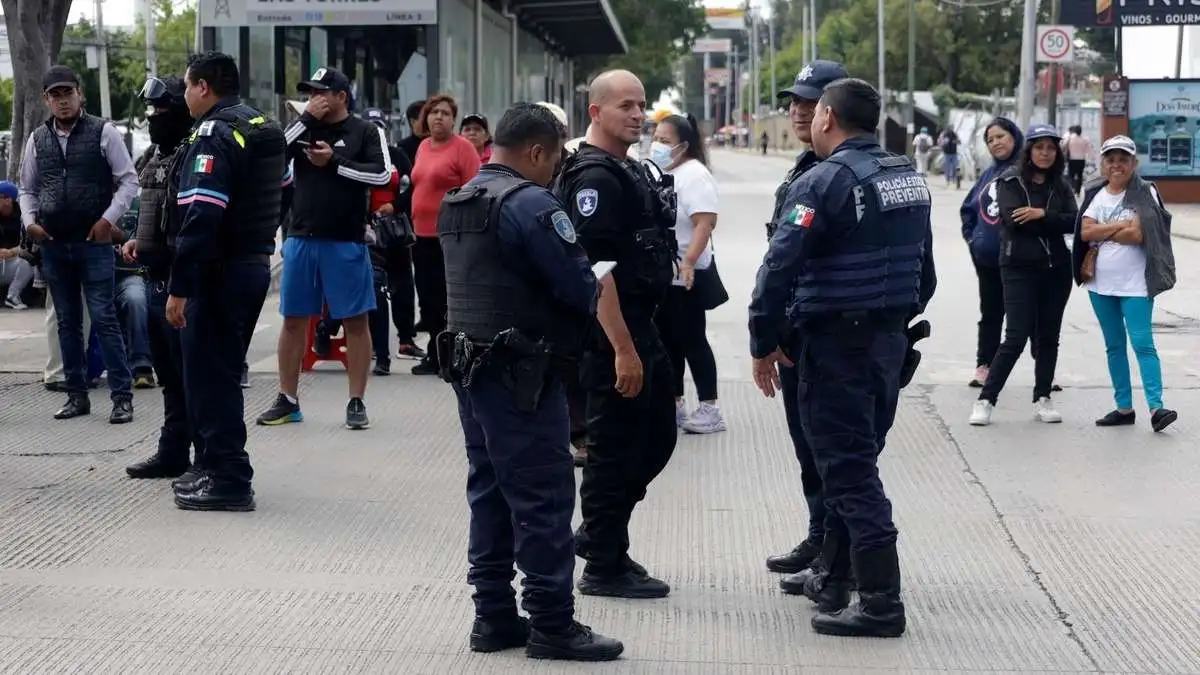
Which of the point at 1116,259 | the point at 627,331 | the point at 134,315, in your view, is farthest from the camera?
the point at 134,315

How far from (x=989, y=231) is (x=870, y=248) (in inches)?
200

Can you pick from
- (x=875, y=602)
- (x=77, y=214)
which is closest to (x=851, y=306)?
(x=875, y=602)

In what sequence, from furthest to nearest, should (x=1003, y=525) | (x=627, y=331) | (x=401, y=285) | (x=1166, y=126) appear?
(x=1166, y=126)
(x=401, y=285)
(x=1003, y=525)
(x=627, y=331)

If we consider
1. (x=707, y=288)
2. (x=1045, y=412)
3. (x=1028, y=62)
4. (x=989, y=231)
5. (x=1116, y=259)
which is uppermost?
(x=1028, y=62)

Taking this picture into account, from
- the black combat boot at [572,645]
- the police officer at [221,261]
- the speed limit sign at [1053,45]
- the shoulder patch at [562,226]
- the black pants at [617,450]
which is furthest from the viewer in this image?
the speed limit sign at [1053,45]

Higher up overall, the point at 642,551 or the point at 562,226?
the point at 562,226

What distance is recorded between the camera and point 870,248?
5297 millimetres

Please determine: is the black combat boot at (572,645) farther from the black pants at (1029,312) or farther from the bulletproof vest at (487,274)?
the black pants at (1029,312)

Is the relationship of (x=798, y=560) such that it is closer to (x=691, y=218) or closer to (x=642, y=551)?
(x=642, y=551)

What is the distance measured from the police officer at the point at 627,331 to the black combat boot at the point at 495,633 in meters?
0.72

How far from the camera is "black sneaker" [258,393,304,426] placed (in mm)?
9195

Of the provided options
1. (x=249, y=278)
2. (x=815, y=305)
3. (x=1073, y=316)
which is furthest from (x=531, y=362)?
(x=1073, y=316)

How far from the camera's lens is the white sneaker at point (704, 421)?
30.0ft

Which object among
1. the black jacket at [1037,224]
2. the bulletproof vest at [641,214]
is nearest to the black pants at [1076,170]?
the black jacket at [1037,224]
